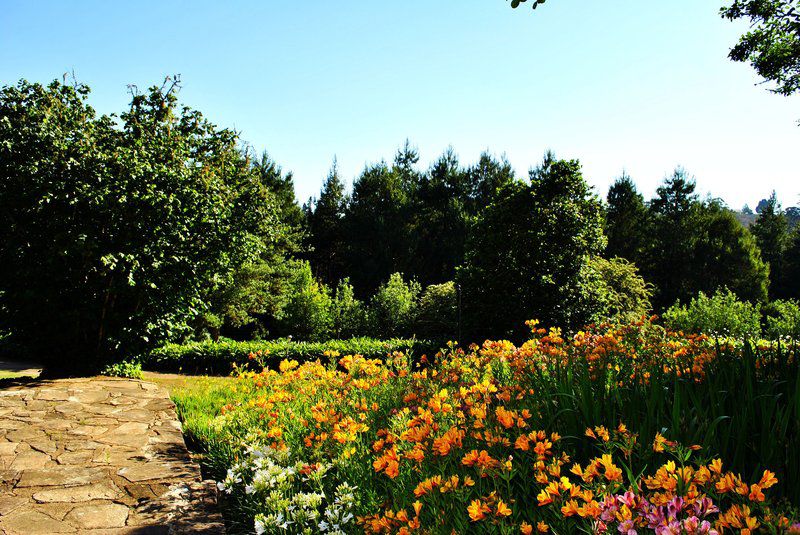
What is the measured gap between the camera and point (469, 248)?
1216 centimetres

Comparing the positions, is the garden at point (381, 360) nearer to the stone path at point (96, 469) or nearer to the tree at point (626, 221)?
the stone path at point (96, 469)

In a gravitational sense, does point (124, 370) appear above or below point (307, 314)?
below

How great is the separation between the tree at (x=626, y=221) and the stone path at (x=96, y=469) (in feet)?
82.1

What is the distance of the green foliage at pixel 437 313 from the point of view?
49.4 feet

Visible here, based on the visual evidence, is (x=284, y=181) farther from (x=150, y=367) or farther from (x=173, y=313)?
(x=173, y=313)

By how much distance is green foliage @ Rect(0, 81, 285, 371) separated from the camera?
655cm

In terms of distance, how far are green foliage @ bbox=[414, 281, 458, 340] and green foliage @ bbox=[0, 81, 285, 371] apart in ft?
26.9

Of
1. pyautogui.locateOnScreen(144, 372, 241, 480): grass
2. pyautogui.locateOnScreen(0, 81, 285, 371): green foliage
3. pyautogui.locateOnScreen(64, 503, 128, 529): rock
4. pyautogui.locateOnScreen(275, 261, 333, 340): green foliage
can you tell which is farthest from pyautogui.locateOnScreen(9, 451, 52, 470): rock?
pyautogui.locateOnScreen(275, 261, 333, 340): green foliage

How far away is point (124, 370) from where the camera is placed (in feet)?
26.7

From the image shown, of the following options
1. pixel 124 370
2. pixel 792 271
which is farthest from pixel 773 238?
pixel 124 370

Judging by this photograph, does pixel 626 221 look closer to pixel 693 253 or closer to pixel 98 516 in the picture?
pixel 693 253

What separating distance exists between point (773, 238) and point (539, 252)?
2963cm

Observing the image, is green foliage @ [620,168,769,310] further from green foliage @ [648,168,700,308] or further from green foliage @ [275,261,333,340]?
green foliage @ [275,261,333,340]

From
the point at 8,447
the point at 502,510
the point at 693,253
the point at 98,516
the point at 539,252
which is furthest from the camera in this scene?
the point at 693,253
